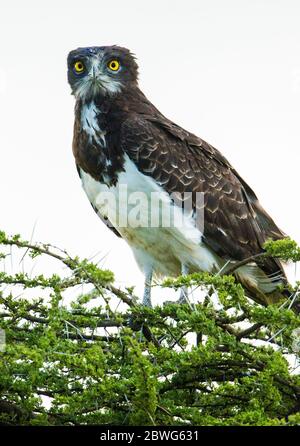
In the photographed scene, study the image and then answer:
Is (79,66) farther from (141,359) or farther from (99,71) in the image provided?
(141,359)

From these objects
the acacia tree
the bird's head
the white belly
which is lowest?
the acacia tree

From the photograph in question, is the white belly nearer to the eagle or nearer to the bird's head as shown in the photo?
the eagle

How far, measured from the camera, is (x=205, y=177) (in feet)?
30.2

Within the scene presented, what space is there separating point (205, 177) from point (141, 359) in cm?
424

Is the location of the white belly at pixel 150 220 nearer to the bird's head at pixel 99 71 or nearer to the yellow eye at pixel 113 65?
the bird's head at pixel 99 71

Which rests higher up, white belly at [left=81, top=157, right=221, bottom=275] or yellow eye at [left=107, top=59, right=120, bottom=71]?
yellow eye at [left=107, top=59, right=120, bottom=71]

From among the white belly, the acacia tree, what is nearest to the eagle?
the white belly

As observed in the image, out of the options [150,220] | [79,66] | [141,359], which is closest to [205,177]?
[150,220]

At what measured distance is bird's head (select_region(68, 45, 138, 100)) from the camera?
30.5 feet

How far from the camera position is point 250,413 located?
5078 millimetres

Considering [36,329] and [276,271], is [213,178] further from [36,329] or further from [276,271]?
[36,329]

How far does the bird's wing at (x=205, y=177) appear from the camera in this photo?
876 centimetres

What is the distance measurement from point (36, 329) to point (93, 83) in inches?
139
